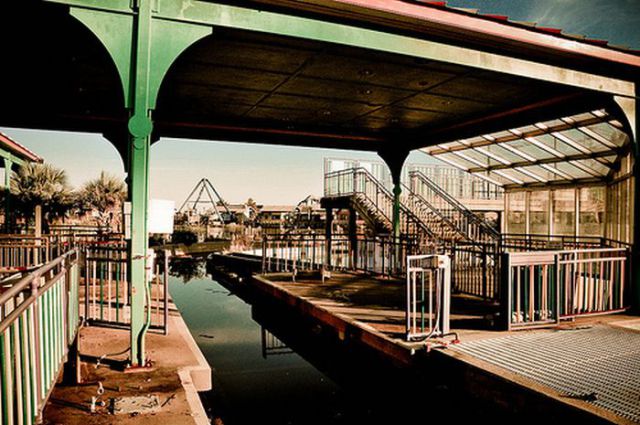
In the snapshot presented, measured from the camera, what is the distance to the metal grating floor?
13.2 ft

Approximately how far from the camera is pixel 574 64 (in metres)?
7.88

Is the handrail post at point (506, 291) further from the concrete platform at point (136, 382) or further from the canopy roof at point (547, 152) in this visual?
the canopy roof at point (547, 152)

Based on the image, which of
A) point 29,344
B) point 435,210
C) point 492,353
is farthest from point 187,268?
point 29,344

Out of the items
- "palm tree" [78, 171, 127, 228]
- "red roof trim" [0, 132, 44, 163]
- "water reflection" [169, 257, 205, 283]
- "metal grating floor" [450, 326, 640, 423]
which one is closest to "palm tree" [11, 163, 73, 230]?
"red roof trim" [0, 132, 44, 163]

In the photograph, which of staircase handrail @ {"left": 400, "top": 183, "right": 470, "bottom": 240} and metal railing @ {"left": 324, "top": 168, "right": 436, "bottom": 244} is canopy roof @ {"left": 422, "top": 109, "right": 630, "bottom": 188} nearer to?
staircase handrail @ {"left": 400, "top": 183, "right": 470, "bottom": 240}

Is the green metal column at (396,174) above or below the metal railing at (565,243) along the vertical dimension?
above

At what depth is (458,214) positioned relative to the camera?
16.9 metres

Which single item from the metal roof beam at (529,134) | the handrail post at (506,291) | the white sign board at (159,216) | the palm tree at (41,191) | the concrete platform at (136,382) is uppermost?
→ the metal roof beam at (529,134)

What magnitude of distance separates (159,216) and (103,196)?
21517mm

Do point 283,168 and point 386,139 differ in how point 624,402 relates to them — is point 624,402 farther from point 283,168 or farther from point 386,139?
point 283,168

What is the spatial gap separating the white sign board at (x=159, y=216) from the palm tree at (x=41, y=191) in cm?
1490

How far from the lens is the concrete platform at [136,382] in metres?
4.04

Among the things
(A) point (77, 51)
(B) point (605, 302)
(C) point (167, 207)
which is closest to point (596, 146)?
(B) point (605, 302)

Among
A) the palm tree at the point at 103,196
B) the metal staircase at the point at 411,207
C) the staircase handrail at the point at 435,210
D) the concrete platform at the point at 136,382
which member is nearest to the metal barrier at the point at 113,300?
the concrete platform at the point at 136,382
